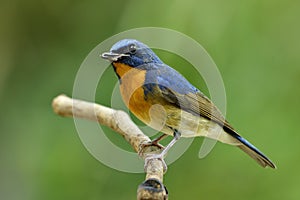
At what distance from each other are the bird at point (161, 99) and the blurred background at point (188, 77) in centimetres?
54

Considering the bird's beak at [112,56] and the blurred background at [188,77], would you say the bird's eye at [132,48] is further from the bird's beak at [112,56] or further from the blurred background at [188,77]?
the blurred background at [188,77]

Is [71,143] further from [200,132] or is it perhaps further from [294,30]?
[294,30]

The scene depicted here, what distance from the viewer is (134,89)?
2627 millimetres

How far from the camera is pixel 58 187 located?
11.8 feet

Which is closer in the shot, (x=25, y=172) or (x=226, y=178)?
(x=226, y=178)

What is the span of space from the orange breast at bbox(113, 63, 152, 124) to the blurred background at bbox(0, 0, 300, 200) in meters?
0.79

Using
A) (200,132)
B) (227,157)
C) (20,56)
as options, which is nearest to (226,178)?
(227,157)

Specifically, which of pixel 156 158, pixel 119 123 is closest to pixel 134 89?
pixel 119 123

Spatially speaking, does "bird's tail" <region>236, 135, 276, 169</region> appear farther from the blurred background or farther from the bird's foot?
the bird's foot

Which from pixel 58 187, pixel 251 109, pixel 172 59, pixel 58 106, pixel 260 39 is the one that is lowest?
pixel 58 187

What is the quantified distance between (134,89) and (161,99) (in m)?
0.15

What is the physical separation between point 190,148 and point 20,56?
153 centimetres

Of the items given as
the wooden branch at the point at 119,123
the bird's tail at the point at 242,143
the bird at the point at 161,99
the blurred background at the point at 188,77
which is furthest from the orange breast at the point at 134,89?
the blurred background at the point at 188,77

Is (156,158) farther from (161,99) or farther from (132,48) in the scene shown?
(132,48)
